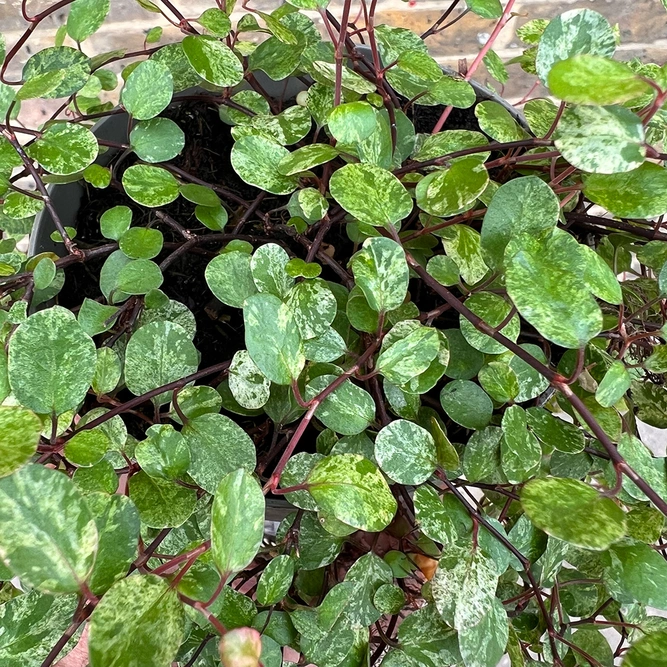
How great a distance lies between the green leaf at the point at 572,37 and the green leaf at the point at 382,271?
0.15 m

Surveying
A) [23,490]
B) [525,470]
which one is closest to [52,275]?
[23,490]

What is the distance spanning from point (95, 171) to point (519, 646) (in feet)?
1.58

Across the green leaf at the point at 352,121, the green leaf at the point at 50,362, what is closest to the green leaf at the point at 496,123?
the green leaf at the point at 352,121

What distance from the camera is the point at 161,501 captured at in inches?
15.4

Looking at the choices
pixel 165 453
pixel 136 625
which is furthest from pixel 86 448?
pixel 136 625

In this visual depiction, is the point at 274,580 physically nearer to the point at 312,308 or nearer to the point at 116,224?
the point at 312,308

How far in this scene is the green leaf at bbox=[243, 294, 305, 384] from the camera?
0.35 meters

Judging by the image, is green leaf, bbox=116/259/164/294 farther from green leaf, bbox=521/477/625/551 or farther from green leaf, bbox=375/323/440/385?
green leaf, bbox=521/477/625/551

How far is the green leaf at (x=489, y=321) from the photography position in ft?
1.35

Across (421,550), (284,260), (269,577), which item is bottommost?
(421,550)

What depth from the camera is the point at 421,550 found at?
0.52 meters

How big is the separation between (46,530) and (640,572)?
340 mm

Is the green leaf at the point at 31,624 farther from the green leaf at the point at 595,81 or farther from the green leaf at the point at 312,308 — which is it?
the green leaf at the point at 595,81

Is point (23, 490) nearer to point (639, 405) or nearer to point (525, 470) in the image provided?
point (525, 470)
